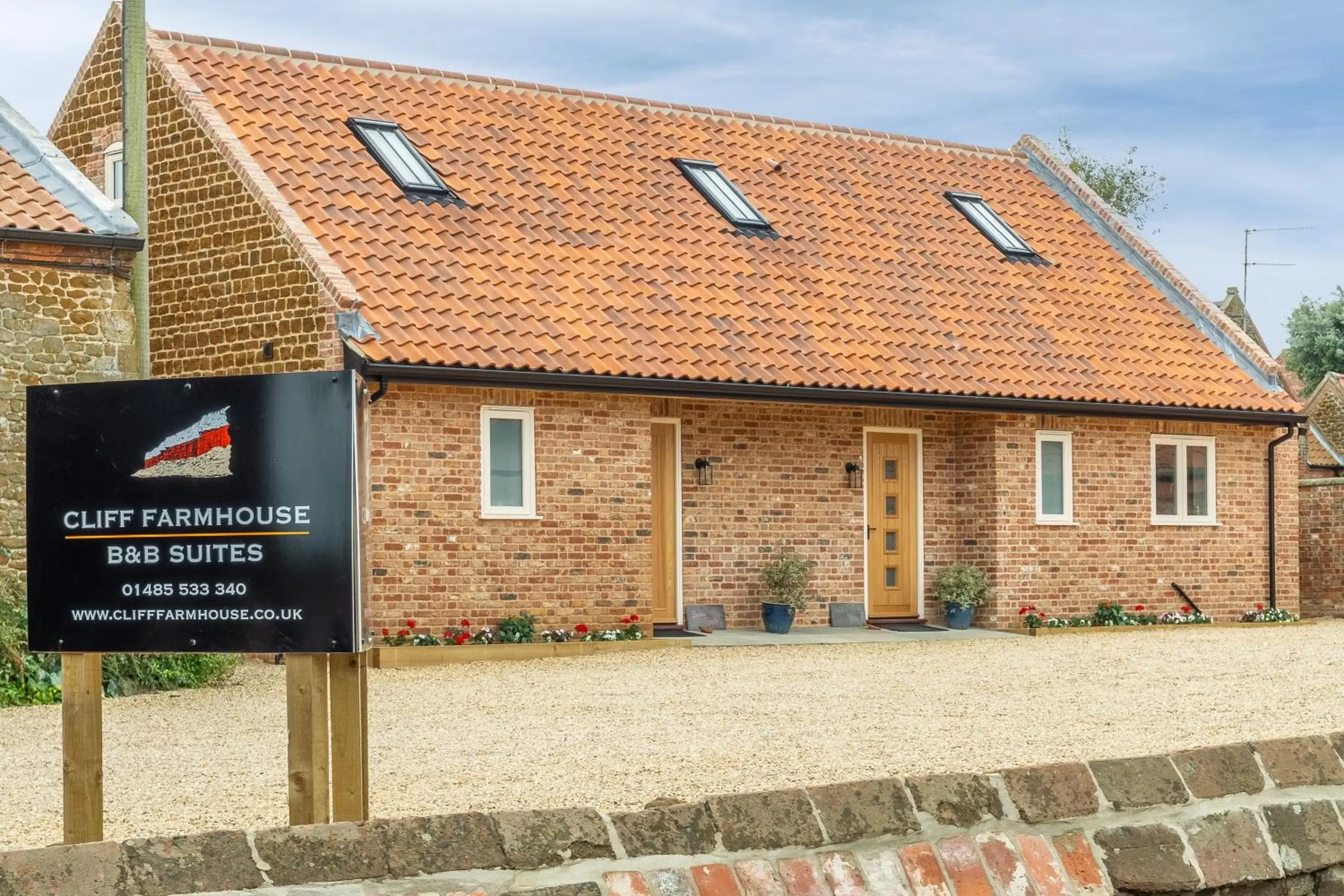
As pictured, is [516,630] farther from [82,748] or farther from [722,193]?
[82,748]

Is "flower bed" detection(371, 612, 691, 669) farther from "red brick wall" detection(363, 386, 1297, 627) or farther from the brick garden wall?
the brick garden wall

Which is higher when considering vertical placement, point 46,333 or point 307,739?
point 46,333

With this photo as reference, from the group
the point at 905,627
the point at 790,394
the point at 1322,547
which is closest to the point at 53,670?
the point at 790,394

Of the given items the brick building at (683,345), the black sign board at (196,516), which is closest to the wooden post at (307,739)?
the black sign board at (196,516)

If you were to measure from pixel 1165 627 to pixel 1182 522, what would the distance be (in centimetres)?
156

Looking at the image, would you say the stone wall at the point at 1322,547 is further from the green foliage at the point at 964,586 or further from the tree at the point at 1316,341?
the tree at the point at 1316,341

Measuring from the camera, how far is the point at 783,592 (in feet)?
68.4

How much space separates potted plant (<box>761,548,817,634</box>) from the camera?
20672 mm

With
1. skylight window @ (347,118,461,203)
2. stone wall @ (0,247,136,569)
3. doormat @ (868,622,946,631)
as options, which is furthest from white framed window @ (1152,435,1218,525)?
stone wall @ (0,247,136,569)

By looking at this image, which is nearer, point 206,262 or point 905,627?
point 206,262

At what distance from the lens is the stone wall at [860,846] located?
14.8 feet

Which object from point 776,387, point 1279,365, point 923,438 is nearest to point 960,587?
point 923,438

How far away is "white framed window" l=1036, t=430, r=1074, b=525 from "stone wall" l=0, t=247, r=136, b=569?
1132 centimetres

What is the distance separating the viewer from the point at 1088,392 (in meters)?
22.2
